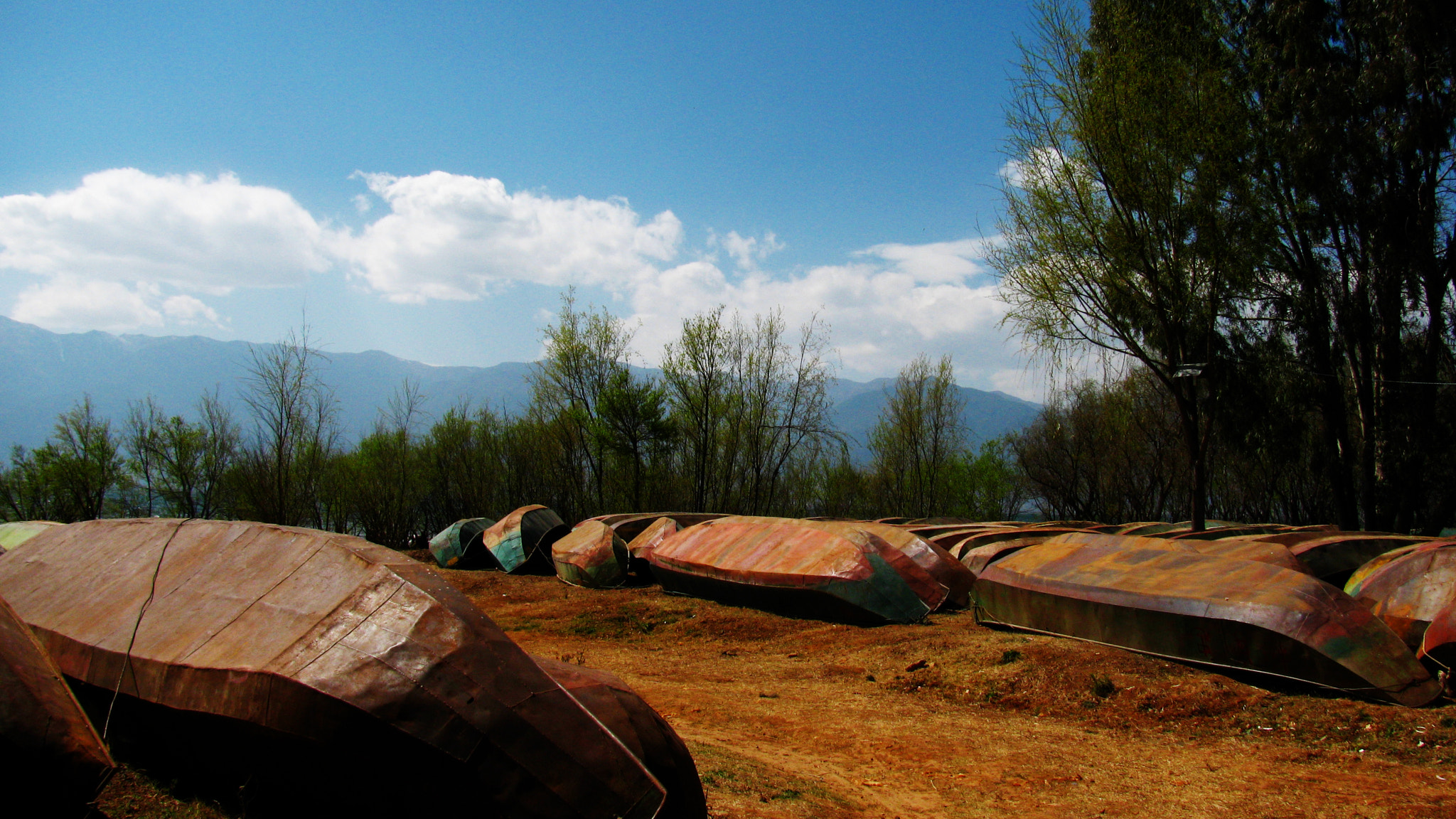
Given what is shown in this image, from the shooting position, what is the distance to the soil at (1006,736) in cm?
445

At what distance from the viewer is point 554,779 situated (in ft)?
9.12

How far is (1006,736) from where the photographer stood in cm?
602

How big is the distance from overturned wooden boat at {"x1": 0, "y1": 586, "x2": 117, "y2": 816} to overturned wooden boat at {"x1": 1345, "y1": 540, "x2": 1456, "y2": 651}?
919 centimetres

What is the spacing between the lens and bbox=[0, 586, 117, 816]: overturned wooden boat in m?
2.48

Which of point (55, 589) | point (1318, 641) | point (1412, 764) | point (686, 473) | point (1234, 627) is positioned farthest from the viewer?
point (686, 473)

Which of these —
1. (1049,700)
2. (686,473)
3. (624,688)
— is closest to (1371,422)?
(1049,700)

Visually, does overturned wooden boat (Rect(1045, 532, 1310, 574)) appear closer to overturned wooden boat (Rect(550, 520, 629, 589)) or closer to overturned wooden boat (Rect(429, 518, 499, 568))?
overturned wooden boat (Rect(550, 520, 629, 589))

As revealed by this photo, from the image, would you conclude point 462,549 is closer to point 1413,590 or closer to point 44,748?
point 44,748

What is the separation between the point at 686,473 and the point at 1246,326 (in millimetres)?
22453

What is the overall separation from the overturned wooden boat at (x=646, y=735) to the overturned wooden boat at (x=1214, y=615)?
5.86 metres

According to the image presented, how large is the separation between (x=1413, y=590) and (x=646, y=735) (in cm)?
864

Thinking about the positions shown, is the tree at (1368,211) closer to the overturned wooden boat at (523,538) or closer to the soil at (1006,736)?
the soil at (1006,736)

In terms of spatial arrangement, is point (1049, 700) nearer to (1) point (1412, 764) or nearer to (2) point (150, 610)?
(1) point (1412, 764)

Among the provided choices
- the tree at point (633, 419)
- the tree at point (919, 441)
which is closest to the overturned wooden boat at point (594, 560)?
the tree at point (633, 419)
